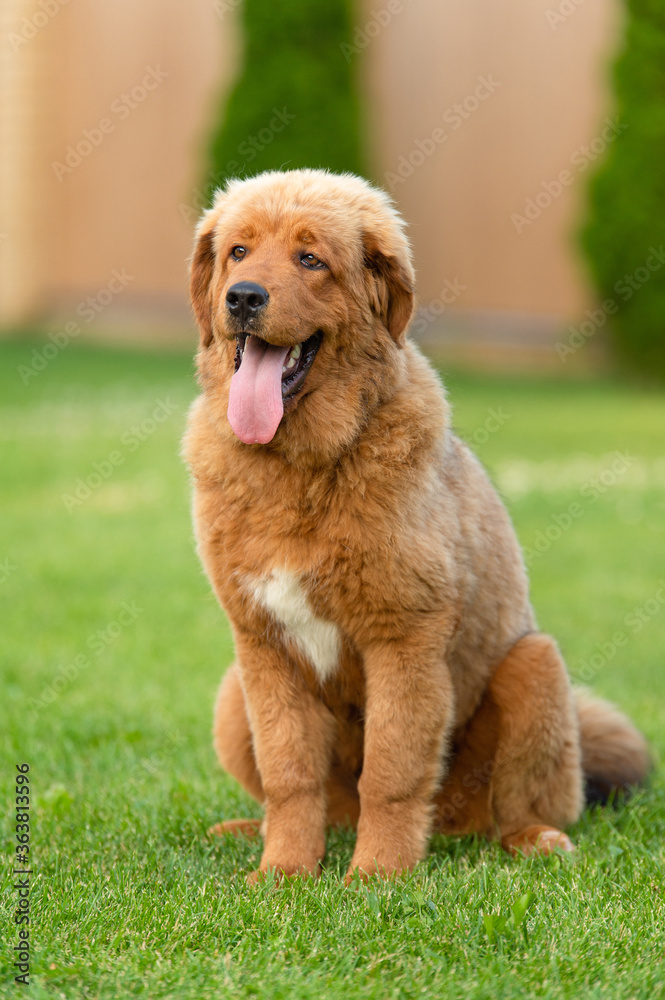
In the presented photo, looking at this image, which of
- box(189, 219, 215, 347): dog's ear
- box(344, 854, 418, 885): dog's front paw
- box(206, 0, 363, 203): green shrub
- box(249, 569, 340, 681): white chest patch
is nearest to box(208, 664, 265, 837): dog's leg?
box(249, 569, 340, 681): white chest patch


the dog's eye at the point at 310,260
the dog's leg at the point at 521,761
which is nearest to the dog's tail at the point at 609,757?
the dog's leg at the point at 521,761

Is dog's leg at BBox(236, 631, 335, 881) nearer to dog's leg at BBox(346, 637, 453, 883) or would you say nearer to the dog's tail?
dog's leg at BBox(346, 637, 453, 883)

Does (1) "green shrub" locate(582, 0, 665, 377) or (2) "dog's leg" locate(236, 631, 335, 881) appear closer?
(2) "dog's leg" locate(236, 631, 335, 881)

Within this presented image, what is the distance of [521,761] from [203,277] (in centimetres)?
177

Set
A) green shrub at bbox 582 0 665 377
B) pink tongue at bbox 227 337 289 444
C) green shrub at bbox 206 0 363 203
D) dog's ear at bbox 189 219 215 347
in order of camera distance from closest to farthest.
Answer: pink tongue at bbox 227 337 289 444
dog's ear at bbox 189 219 215 347
green shrub at bbox 582 0 665 377
green shrub at bbox 206 0 363 203

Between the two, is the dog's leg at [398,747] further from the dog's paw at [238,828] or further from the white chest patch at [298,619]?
the dog's paw at [238,828]

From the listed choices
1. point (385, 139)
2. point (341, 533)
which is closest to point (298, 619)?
point (341, 533)

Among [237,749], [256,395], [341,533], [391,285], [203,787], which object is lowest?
[203,787]

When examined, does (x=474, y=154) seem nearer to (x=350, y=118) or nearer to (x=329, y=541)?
(x=350, y=118)

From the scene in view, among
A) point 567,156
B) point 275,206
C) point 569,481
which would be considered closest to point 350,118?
point 567,156

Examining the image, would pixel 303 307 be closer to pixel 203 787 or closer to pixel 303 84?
pixel 203 787

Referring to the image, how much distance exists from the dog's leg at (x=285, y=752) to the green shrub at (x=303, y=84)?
13.4m

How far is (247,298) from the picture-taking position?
2982mm

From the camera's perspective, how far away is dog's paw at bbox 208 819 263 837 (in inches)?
141
